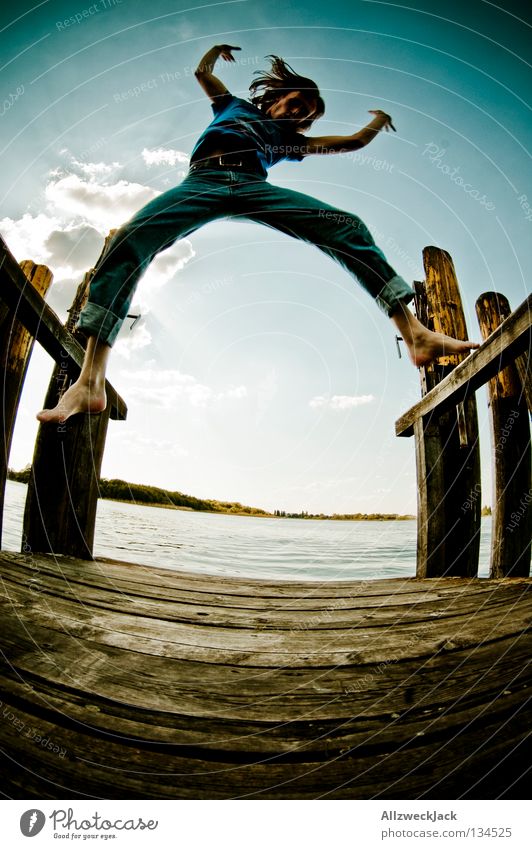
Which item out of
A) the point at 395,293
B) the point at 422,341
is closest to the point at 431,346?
the point at 422,341

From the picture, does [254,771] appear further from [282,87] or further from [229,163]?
[282,87]

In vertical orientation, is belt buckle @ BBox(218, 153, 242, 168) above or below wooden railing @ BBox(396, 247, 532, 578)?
above

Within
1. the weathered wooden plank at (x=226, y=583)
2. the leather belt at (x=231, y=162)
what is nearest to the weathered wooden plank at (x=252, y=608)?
the weathered wooden plank at (x=226, y=583)

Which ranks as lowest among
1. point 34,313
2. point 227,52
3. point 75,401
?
point 75,401

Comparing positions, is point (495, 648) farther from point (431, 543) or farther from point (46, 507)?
point (46, 507)

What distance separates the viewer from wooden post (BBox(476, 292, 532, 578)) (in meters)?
3.50

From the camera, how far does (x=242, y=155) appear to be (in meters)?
2.23

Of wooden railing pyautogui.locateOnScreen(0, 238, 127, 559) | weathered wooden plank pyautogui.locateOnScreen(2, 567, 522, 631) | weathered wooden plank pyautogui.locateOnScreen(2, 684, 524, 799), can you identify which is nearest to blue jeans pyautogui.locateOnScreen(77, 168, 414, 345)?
wooden railing pyautogui.locateOnScreen(0, 238, 127, 559)

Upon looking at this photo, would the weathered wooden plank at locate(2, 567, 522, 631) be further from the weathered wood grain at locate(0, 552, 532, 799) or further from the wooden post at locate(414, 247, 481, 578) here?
the wooden post at locate(414, 247, 481, 578)

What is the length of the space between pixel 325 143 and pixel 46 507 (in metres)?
3.54

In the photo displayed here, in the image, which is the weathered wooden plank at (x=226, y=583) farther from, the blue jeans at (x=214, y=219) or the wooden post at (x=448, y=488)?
the blue jeans at (x=214, y=219)

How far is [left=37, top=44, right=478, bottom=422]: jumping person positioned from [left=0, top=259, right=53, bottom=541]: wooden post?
89 centimetres

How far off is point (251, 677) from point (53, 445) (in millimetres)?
2700

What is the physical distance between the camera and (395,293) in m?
2.03
